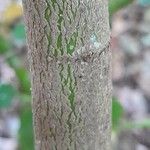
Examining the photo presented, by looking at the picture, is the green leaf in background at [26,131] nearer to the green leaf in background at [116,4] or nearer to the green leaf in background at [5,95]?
the green leaf in background at [5,95]

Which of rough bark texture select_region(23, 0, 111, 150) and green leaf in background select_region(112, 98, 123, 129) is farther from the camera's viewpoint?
green leaf in background select_region(112, 98, 123, 129)

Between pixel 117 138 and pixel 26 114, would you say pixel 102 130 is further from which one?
pixel 117 138

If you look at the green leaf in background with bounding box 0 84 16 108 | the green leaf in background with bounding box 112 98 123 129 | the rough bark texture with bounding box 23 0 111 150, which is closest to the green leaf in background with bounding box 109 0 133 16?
the green leaf in background with bounding box 112 98 123 129

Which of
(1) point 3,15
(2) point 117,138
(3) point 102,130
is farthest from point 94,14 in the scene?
(1) point 3,15

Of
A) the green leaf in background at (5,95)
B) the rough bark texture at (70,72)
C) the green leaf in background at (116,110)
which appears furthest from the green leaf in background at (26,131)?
the rough bark texture at (70,72)

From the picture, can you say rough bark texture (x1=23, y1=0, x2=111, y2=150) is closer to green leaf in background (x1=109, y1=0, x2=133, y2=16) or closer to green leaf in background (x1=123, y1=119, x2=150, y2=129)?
green leaf in background (x1=109, y1=0, x2=133, y2=16)

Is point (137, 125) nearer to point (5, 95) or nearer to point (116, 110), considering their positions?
point (116, 110)
